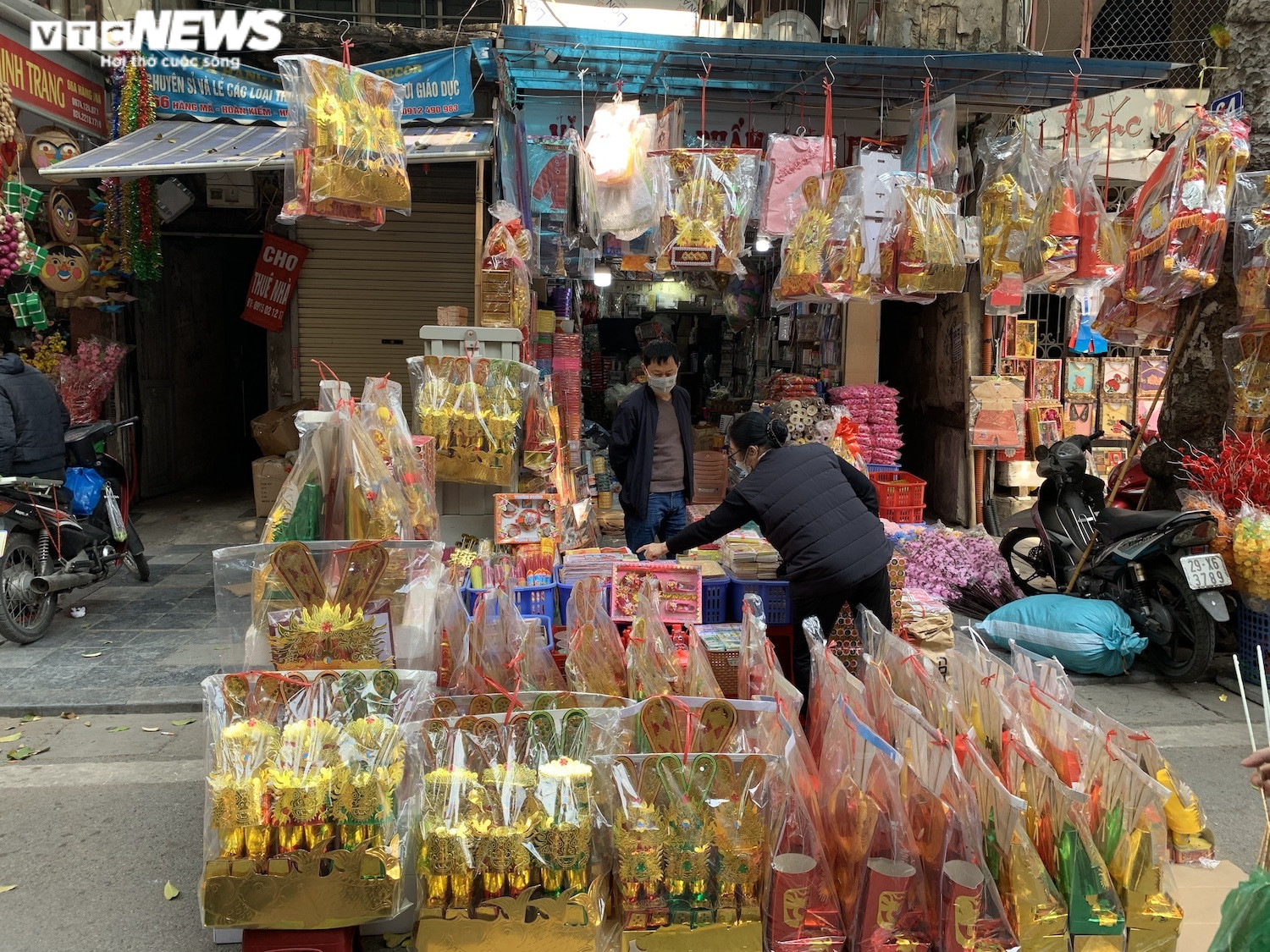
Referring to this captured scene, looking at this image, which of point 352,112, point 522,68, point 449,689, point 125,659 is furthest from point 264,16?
point 449,689

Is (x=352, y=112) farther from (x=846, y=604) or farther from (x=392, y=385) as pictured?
(x=846, y=604)

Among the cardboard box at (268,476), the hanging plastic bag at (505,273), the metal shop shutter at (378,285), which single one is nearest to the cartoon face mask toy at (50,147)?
the metal shop shutter at (378,285)

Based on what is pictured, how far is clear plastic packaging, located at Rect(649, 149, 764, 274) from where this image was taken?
5.69 metres

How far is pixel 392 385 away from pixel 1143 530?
474 centimetres

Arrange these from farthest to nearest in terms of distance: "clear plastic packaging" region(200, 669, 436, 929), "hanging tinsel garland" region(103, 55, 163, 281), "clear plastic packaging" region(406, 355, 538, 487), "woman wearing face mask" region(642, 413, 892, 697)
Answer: "hanging tinsel garland" region(103, 55, 163, 281) → "clear plastic packaging" region(406, 355, 538, 487) → "woman wearing face mask" region(642, 413, 892, 697) → "clear plastic packaging" region(200, 669, 436, 929)

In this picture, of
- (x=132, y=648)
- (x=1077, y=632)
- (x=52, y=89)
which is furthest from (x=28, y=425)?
(x=1077, y=632)

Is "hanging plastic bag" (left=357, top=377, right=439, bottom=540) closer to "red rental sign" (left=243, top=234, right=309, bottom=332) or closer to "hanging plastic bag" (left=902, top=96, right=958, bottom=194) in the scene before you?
"hanging plastic bag" (left=902, top=96, right=958, bottom=194)

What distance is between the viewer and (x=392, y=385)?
13.7 ft

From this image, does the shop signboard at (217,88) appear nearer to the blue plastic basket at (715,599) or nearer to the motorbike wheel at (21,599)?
the motorbike wheel at (21,599)

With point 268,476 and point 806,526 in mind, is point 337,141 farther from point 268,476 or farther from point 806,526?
point 268,476

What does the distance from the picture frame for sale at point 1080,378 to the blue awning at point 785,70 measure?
319cm

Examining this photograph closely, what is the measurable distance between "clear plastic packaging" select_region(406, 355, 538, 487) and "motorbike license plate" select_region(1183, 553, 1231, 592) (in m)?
4.01

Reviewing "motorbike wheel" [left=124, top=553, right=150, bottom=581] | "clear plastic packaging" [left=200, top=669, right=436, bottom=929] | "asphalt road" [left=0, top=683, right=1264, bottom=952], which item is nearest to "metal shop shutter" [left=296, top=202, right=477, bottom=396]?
"motorbike wheel" [left=124, top=553, right=150, bottom=581]

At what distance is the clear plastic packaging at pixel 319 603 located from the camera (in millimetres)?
3213
